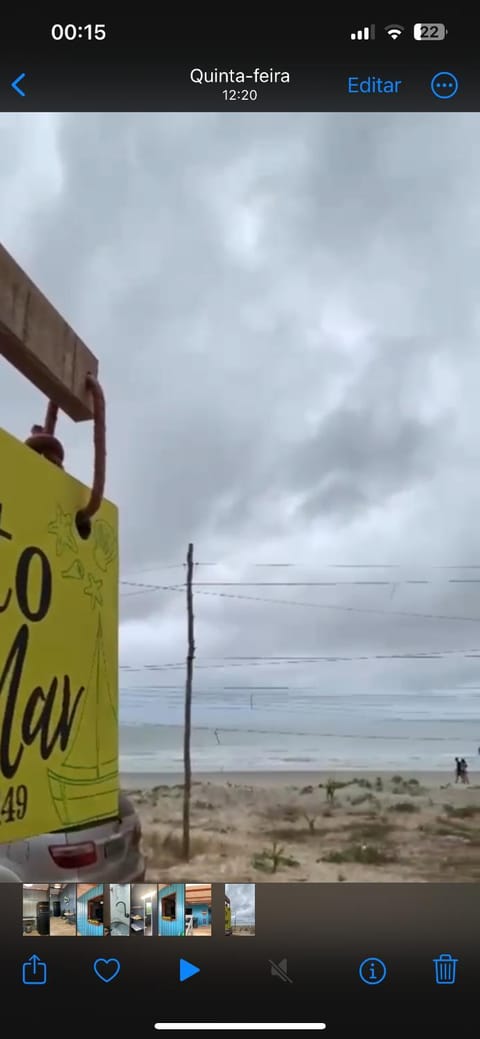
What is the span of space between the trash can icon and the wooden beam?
2.44 feet

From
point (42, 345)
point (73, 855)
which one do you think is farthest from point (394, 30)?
point (73, 855)

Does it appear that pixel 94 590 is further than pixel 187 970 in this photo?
No

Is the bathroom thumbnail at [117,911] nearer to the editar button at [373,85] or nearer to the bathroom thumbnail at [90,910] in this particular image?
the bathroom thumbnail at [90,910]

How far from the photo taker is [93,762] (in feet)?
1.84

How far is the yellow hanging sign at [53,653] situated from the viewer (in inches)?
18.1

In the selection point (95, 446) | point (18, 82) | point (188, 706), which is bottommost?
point (188, 706)

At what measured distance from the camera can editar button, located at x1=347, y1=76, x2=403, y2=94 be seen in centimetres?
95

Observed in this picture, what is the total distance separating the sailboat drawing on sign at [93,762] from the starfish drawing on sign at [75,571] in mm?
51

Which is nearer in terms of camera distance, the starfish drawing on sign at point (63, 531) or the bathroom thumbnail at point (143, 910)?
the starfish drawing on sign at point (63, 531)

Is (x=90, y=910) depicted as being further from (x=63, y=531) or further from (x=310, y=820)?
(x=310, y=820)

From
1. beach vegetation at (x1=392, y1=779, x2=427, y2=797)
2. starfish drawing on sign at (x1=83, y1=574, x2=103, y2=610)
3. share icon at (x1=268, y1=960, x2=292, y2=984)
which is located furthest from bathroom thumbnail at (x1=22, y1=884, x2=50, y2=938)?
beach vegetation at (x1=392, y1=779, x2=427, y2=797)

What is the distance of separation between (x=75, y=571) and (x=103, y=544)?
2.0 inches

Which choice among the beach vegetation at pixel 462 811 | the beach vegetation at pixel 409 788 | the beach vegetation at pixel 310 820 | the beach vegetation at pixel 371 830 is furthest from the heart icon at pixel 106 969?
the beach vegetation at pixel 409 788

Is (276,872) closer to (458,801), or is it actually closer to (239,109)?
(239,109)
